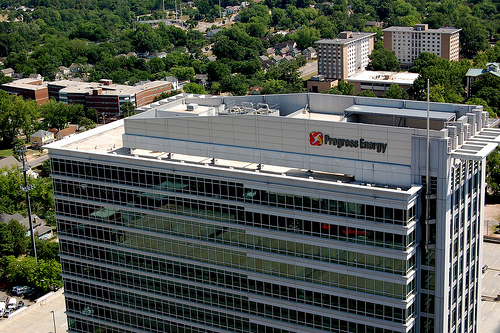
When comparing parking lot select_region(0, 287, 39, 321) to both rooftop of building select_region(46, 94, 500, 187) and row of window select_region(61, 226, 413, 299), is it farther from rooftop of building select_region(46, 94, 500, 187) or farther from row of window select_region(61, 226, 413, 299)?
row of window select_region(61, 226, 413, 299)

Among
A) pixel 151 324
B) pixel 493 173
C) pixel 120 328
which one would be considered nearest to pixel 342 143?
pixel 151 324

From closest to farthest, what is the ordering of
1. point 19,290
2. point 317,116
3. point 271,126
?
point 271,126 → point 317,116 → point 19,290

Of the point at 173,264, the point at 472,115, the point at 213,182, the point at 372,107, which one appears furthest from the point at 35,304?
the point at 472,115

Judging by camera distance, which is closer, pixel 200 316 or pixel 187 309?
pixel 200 316

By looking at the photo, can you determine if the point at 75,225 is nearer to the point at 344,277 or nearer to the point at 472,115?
the point at 344,277

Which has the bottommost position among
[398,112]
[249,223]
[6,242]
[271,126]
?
[6,242]

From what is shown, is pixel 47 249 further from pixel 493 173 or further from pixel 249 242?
pixel 493 173

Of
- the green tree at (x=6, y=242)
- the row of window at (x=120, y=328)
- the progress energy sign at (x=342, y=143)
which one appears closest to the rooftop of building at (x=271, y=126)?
the progress energy sign at (x=342, y=143)
